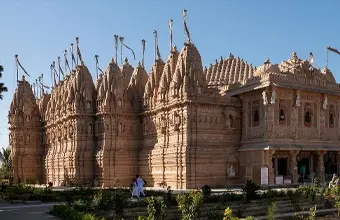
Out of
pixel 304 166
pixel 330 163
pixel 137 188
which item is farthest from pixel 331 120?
pixel 137 188

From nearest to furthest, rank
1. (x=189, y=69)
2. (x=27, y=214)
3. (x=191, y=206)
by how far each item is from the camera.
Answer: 1. (x=191, y=206)
2. (x=27, y=214)
3. (x=189, y=69)

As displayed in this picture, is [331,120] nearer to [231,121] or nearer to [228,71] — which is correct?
[231,121]

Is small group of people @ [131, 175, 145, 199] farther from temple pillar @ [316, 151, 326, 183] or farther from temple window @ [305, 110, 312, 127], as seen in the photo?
temple window @ [305, 110, 312, 127]

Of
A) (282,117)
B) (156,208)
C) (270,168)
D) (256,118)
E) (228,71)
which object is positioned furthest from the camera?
(228,71)

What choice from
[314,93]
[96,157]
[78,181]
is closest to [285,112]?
[314,93]

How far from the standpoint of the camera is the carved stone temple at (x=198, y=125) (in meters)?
38.8

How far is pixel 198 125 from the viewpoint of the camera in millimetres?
39125

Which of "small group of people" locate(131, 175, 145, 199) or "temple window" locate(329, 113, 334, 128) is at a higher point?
"temple window" locate(329, 113, 334, 128)

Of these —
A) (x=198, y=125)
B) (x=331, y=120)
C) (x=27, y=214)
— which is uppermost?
(x=331, y=120)

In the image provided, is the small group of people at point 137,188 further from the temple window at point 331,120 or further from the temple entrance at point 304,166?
the temple window at point 331,120

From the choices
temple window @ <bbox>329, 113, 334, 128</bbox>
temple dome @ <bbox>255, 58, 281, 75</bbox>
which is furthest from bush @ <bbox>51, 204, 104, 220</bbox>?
temple window @ <bbox>329, 113, 334, 128</bbox>

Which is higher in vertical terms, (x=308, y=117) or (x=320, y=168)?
(x=308, y=117)

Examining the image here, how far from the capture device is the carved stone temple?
3875 cm

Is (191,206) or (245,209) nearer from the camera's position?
(191,206)
